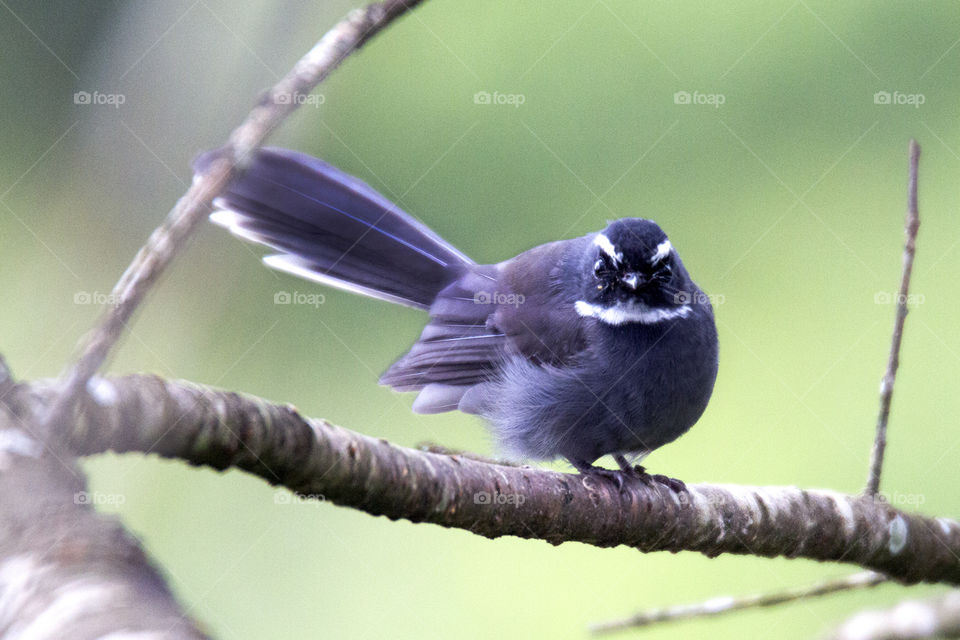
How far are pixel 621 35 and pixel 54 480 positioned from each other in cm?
480

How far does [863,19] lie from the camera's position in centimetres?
520

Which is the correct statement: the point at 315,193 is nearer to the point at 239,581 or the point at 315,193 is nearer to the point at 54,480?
the point at 239,581
